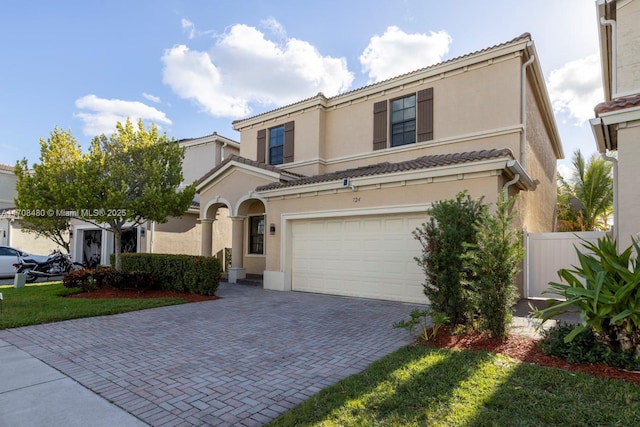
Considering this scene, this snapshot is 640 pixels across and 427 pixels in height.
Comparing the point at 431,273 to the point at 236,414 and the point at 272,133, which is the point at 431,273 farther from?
the point at 272,133

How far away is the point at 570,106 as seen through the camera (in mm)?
16344

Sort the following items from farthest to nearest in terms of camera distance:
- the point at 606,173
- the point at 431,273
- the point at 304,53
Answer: the point at 606,173 → the point at 304,53 → the point at 431,273

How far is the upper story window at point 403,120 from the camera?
12.6m

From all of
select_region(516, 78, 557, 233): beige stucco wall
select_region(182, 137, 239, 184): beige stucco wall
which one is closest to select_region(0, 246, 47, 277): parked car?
select_region(182, 137, 239, 184): beige stucco wall

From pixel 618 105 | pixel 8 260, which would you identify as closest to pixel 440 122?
pixel 618 105

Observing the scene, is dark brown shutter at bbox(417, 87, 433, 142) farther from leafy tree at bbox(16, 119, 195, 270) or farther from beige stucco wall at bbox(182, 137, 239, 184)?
beige stucco wall at bbox(182, 137, 239, 184)

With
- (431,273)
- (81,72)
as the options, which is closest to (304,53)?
(81,72)

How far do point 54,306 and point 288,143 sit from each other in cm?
1045

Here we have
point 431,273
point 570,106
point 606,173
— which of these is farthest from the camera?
point 606,173

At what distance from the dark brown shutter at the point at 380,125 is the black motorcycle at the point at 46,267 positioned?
13725 mm

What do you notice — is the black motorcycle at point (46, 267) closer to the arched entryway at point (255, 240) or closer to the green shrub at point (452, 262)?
the arched entryway at point (255, 240)

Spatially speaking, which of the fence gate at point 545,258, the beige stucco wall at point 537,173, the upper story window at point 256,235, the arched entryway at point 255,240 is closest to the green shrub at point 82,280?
the arched entryway at point 255,240

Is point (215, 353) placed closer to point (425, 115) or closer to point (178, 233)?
point (425, 115)

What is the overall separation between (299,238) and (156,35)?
8.03 meters
